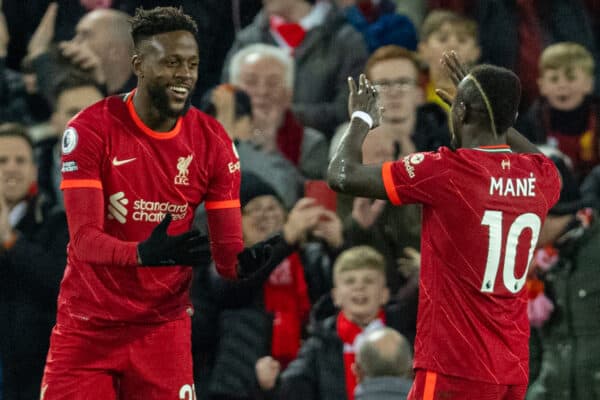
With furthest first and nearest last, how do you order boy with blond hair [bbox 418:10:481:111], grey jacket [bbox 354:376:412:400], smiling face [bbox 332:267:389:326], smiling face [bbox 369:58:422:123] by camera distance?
boy with blond hair [bbox 418:10:481:111] → smiling face [bbox 369:58:422:123] → smiling face [bbox 332:267:389:326] → grey jacket [bbox 354:376:412:400]

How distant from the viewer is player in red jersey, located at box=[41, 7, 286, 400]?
4609 millimetres

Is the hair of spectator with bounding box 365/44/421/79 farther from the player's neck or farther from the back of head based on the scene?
the player's neck

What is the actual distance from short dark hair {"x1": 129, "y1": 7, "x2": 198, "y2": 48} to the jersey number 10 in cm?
132

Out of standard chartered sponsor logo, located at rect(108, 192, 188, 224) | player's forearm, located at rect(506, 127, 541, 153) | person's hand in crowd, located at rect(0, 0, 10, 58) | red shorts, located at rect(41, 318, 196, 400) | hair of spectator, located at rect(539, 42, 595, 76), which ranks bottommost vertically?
red shorts, located at rect(41, 318, 196, 400)

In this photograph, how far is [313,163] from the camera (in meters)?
7.41

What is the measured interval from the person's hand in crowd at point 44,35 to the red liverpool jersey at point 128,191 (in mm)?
3261

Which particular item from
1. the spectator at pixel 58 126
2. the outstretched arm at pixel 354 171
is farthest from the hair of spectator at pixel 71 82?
the outstretched arm at pixel 354 171

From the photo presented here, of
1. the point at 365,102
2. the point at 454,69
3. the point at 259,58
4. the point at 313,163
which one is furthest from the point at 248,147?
the point at 365,102

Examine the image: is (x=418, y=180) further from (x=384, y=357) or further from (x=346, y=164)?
(x=384, y=357)

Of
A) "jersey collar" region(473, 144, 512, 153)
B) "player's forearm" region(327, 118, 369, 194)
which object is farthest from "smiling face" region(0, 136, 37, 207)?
"jersey collar" region(473, 144, 512, 153)

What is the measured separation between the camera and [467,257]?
15.0ft

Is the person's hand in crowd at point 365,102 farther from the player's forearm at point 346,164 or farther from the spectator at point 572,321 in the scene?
the spectator at point 572,321

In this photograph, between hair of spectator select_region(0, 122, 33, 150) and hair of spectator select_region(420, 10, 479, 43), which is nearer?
hair of spectator select_region(0, 122, 33, 150)

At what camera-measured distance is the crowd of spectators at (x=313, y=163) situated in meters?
6.63
